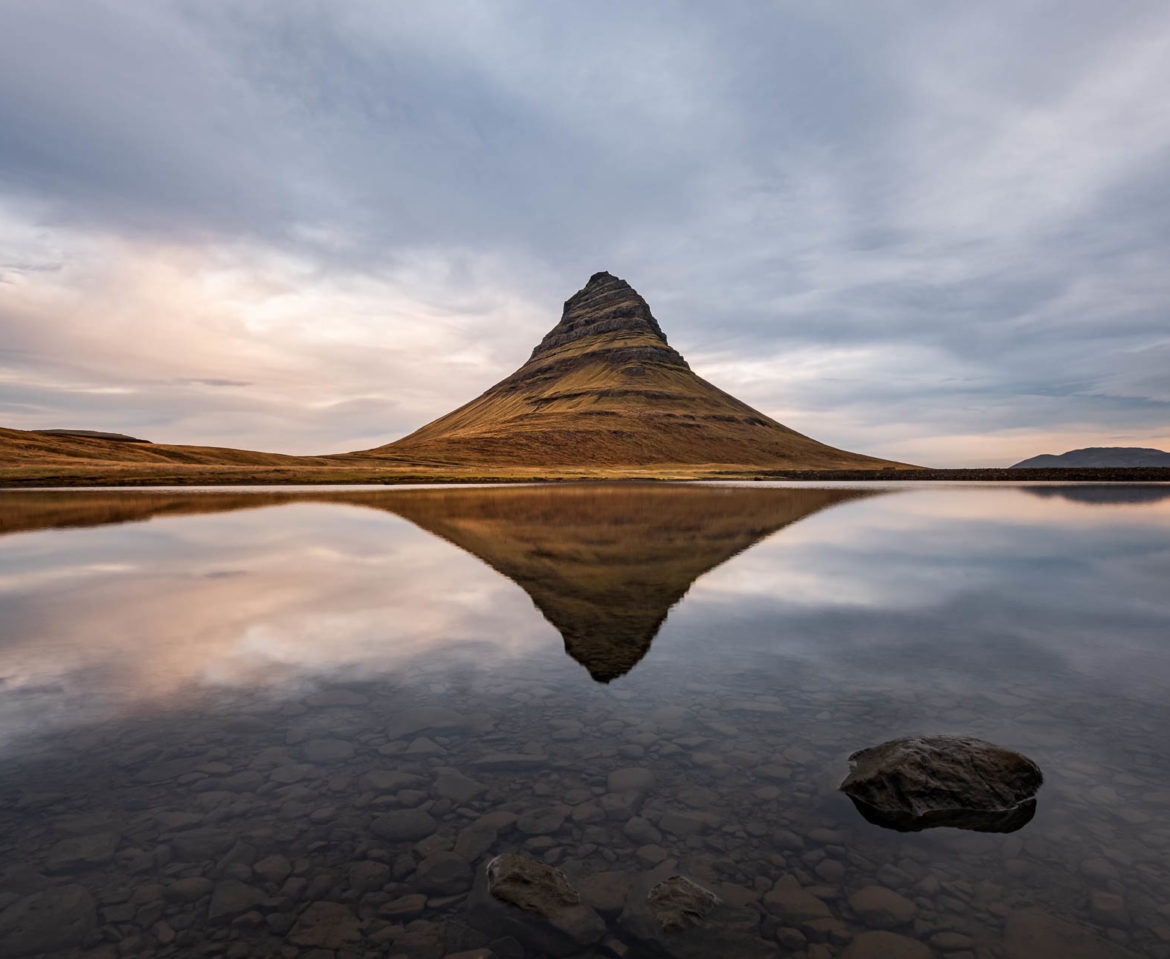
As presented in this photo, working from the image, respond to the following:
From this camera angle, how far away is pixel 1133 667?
1324 cm

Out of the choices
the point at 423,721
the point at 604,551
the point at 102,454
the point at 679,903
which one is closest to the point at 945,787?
the point at 679,903

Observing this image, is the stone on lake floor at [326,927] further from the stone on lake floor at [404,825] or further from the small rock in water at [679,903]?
the small rock in water at [679,903]

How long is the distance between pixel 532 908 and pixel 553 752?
3212 mm

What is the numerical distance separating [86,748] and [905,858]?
1099 cm

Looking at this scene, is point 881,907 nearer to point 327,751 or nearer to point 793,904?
point 793,904

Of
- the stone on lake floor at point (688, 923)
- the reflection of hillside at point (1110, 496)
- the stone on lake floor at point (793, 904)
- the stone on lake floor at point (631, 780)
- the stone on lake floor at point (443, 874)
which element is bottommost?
the stone on lake floor at point (443, 874)

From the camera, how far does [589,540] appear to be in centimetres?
3356

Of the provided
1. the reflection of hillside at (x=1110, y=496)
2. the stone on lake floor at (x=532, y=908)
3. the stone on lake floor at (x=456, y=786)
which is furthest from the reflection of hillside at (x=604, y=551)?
the reflection of hillside at (x=1110, y=496)

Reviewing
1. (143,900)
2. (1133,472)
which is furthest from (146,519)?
(1133,472)

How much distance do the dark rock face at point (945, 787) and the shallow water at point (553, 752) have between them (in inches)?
11.3

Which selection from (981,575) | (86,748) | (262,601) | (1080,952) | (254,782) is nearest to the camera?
(1080,952)

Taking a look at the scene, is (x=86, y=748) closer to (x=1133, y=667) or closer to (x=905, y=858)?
(x=905, y=858)

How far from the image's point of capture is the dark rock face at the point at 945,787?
762cm

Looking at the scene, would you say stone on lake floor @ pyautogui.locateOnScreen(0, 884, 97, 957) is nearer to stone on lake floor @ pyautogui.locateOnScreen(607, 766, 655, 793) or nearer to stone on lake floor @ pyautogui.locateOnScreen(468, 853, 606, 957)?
stone on lake floor @ pyautogui.locateOnScreen(468, 853, 606, 957)
